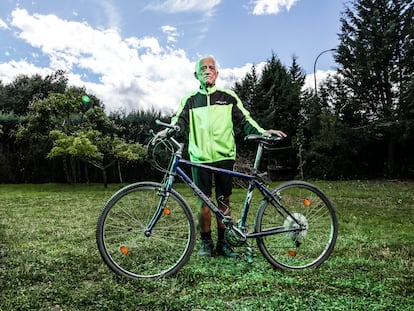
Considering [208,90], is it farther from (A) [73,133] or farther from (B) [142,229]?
(A) [73,133]

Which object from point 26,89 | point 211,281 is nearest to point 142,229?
point 211,281

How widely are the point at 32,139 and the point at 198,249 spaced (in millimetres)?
9870

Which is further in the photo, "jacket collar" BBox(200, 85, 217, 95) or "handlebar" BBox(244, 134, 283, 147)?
"jacket collar" BBox(200, 85, 217, 95)

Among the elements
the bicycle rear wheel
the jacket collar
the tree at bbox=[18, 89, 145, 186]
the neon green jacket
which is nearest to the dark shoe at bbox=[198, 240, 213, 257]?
the bicycle rear wheel

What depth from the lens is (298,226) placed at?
9.02 feet

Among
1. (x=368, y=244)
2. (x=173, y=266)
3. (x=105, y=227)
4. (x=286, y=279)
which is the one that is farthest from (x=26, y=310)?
(x=368, y=244)

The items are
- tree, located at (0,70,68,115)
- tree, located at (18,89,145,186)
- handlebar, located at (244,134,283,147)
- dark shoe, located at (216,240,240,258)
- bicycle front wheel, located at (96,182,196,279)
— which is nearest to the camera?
bicycle front wheel, located at (96,182,196,279)

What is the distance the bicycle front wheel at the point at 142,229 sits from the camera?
2.39 m

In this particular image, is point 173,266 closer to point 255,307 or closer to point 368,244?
point 255,307

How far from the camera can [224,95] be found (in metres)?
2.98

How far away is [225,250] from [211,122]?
3.20 ft

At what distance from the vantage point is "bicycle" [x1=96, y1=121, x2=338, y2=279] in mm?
2451

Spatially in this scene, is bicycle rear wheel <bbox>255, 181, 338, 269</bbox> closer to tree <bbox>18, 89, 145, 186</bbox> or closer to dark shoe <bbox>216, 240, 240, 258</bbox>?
dark shoe <bbox>216, 240, 240, 258</bbox>

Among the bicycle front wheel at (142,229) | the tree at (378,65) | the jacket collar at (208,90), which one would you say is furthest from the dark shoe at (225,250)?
the tree at (378,65)
